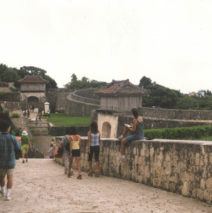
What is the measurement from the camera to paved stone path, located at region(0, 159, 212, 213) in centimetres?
577

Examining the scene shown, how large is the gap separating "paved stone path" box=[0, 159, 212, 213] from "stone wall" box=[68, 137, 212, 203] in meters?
0.19

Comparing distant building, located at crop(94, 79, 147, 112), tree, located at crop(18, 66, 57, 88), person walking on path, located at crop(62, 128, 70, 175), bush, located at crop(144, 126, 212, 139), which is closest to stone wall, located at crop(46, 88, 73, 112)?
Result: tree, located at crop(18, 66, 57, 88)

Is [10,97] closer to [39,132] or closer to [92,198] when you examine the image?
[39,132]

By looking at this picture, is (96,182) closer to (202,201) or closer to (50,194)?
(50,194)

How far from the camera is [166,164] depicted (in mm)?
7340

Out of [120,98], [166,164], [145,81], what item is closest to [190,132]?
[166,164]

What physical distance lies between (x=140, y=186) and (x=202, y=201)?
1916 millimetres

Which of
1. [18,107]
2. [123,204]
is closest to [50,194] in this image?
[123,204]

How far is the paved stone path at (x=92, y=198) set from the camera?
577 centimetres

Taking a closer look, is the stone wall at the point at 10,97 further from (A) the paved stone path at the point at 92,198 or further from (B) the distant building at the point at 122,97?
(A) the paved stone path at the point at 92,198

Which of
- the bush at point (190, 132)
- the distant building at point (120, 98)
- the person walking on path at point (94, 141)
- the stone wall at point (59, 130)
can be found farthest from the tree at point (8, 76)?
the person walking on path at point (94, 141)

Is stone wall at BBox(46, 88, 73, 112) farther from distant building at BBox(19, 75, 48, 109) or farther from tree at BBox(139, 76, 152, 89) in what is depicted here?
tree at BBox(139, 76, 152, 89)

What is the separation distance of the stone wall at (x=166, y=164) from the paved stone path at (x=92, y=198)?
190 millimetres

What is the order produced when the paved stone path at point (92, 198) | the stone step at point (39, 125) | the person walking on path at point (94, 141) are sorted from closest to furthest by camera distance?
the paved stone path at point (92, 198) → the person walking on path at point (94, 141) → the stone step at point (39, 125)
